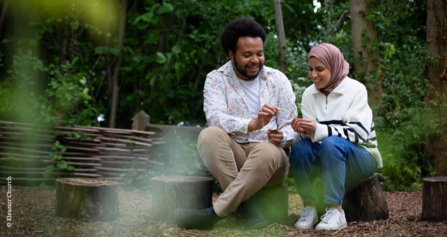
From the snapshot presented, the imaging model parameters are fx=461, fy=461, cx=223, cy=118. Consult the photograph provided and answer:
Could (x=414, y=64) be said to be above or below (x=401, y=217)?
above

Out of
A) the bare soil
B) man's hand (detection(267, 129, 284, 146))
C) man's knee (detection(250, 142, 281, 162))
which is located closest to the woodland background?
the bare soil

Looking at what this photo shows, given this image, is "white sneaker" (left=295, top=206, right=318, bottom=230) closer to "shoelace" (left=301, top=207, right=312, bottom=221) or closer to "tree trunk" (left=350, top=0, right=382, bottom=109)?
"shoelace" (left=301, top=207, right=312, bottom=221)

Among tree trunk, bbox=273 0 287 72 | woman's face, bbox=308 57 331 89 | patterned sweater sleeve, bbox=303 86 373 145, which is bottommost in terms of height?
patterned sweater sleeve, bbox=303 86 373 145

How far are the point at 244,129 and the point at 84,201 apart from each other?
3.87 feet

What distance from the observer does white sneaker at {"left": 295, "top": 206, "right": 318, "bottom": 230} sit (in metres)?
2.94

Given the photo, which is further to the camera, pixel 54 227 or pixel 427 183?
pixel 427 183

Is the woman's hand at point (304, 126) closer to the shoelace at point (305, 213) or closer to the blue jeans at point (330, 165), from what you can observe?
the blue jeans at point (330, 165)

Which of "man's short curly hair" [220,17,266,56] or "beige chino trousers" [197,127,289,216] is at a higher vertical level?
"man's short curly hair" [220,17,266,56]

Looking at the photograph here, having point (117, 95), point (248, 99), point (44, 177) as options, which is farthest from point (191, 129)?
point (248, 99)

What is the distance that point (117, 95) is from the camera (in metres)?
5.74

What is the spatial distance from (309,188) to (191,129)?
7.53 ft

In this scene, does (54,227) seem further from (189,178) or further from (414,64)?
(414,64)

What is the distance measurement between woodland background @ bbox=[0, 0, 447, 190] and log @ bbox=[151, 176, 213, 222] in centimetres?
162

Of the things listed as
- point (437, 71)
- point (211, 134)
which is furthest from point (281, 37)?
point (211, 134)
